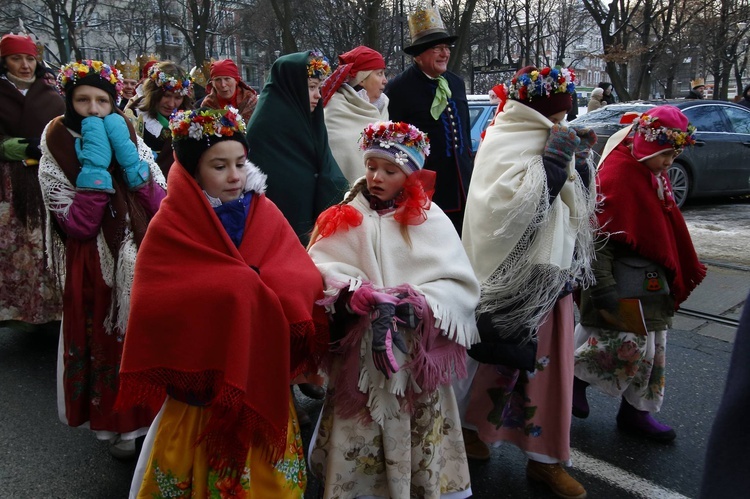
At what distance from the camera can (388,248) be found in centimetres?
247

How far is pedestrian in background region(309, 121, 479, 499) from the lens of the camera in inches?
92.8

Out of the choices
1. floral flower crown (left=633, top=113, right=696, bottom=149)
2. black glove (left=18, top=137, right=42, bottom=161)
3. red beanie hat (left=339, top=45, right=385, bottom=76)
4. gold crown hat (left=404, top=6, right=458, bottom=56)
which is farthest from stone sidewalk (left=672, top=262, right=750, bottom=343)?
black glove (left=18, top=137, right=42, bottom=161)

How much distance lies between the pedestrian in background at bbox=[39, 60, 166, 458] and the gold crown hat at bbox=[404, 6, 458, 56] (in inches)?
83.2

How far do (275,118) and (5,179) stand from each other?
2.46 meters

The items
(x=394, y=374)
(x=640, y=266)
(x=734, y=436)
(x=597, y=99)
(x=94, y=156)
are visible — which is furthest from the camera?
(x=597, y=99)

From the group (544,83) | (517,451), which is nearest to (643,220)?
(544,83)

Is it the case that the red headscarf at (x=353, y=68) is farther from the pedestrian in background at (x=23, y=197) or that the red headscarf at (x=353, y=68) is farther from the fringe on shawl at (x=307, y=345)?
the fringe on shawl at (x=307, y=345)

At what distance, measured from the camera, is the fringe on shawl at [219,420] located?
206cm

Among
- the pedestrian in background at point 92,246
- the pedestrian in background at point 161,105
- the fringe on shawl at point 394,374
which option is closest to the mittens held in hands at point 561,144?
the fringe on shawl at point 394,374

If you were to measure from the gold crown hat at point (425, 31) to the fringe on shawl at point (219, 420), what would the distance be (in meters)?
3.01

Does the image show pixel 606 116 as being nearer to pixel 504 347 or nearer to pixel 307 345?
pixel 504 347

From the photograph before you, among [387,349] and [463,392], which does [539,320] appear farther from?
[387,349]

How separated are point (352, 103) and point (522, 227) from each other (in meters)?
1.95

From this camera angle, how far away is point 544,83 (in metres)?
2.85
